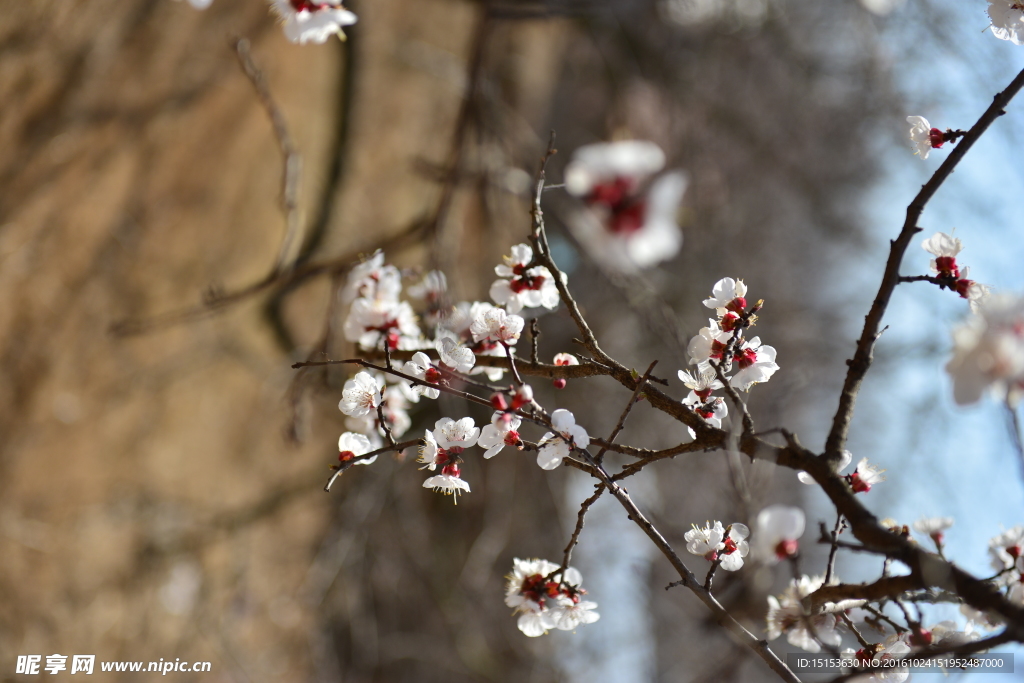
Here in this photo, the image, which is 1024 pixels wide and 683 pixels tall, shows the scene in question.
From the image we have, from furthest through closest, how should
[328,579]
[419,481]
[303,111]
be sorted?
[419,481], [328,579], [303,111]

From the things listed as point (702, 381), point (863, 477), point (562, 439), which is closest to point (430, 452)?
point (562, 439)

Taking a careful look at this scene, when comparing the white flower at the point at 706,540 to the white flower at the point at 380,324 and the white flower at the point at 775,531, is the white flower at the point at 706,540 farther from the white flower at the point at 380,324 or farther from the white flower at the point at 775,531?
the white flower at the point at 380,324

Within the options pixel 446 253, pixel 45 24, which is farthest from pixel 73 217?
pixel 446 253

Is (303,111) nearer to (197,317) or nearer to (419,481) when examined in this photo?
(197,317)

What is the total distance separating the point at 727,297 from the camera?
1.79 ft

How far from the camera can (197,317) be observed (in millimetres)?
1486

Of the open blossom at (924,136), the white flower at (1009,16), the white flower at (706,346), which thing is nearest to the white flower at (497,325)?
the white flower at (706,346)

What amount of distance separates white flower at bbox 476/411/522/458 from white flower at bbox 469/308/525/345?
0.27 feet

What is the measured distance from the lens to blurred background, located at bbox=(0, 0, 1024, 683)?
1.23 metres

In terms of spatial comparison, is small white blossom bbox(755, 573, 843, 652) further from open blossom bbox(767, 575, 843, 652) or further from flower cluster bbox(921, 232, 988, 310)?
flower cluster bbox(921, 232, 988, 310)

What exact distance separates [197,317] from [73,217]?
335 mm


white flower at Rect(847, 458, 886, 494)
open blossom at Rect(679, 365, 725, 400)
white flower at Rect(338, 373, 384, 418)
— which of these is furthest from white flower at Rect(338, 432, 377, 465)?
white flower at Rect(847, 458, 886, 494)

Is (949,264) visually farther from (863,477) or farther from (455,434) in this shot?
(455,434)

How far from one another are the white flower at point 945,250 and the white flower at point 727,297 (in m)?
0.16
